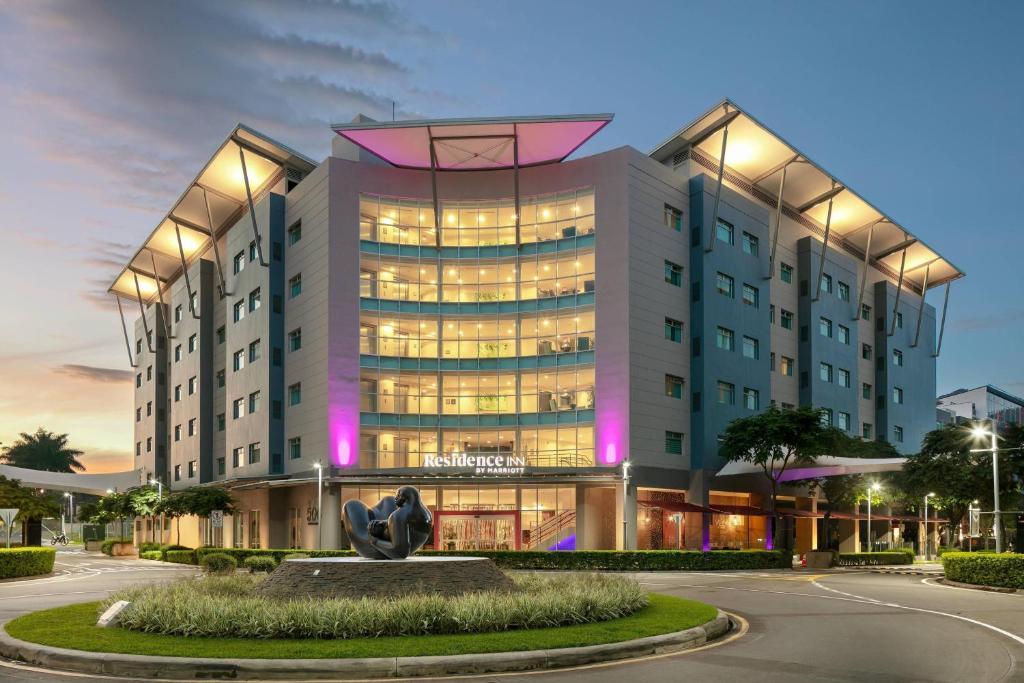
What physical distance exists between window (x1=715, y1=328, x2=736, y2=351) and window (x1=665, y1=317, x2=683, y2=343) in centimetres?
293

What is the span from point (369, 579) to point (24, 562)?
2874 centimetres

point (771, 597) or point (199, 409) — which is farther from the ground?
point (199, 409)

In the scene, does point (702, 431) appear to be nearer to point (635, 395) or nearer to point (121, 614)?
point (635, 395)

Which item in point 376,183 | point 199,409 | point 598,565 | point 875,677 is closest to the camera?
point 875,677

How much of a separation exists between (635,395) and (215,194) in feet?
122

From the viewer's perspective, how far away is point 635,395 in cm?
5831

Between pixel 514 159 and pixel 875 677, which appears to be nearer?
pixel 875 677

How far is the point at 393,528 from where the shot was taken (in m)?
22.1

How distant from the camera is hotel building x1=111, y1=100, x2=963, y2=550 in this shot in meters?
59.2

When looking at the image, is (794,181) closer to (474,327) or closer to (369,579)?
(474,327)

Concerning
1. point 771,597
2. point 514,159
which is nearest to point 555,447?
point 514,159

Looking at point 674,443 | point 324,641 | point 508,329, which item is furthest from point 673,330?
point 324,641

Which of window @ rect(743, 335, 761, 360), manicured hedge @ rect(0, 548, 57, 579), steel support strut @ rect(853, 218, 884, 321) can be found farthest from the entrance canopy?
manicured hedge @ rect(0, 548, 57, 579)

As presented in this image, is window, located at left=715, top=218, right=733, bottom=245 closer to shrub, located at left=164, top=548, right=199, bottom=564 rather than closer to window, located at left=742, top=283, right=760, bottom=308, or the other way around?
window, located at left=742, top=283, right=760, bottom=308
